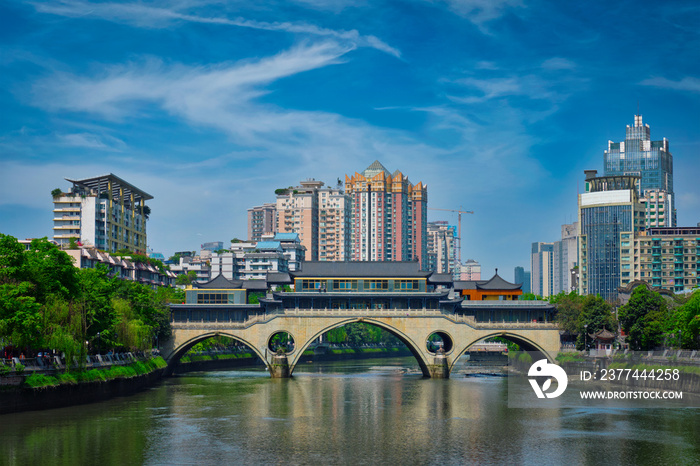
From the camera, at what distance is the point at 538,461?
148 ft

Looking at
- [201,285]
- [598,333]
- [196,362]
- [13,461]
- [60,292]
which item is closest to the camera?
[13,461]

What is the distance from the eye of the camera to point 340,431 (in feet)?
181

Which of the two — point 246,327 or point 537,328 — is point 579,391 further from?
point 246,327

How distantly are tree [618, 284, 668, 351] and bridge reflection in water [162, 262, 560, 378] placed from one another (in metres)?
10.3

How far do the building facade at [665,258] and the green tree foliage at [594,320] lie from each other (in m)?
73.2

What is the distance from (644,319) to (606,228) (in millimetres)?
102880

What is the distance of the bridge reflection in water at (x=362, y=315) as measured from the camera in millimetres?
96562

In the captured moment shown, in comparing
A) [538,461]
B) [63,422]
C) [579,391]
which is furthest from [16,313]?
[579,391]

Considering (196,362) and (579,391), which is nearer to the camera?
(579,391)

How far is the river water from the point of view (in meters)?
45.8

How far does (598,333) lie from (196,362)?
179ft

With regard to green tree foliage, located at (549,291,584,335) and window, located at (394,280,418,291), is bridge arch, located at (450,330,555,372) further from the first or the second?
window, located at (394,280,418,291)

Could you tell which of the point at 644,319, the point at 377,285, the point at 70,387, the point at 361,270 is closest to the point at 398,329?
the point at 377,285

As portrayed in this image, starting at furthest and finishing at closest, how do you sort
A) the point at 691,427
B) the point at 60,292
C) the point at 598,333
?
1. the point at 598,333
2. the point at 60,292
3. the point at 691,427
